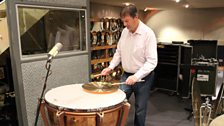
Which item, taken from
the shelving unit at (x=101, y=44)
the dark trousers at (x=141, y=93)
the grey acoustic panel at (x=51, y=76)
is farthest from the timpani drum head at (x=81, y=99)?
the shelving unit at (x=101, y=44)

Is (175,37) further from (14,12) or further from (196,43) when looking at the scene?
(14,12)

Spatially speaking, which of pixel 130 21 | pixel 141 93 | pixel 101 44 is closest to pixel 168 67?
pixel 101 44

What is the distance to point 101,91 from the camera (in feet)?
5.12

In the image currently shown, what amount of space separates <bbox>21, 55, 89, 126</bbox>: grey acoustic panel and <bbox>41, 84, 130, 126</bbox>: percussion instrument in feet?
0.79

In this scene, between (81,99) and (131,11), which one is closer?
(81,99)

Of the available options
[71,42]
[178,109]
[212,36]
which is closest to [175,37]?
[212,36]

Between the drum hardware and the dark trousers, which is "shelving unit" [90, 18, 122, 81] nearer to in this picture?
the dark trousers

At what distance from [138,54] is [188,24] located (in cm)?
428

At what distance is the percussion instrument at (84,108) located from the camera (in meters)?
A: 1.29

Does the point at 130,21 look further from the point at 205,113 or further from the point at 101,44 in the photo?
the point at 101,44

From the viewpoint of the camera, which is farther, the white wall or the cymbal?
the white wall

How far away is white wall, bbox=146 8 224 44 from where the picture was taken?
5312mm

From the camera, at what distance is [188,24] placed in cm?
566

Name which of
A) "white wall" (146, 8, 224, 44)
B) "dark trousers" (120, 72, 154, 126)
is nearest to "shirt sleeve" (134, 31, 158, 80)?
"dark trousers" (120, 72, 154, 126)
